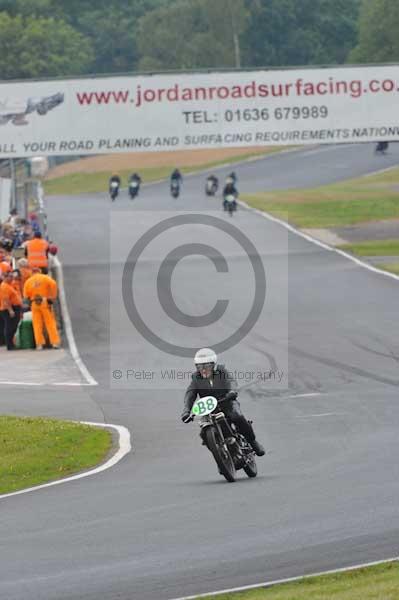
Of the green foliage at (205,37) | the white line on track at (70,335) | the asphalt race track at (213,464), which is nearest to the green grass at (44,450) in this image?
the asphalt race track at (213,464)

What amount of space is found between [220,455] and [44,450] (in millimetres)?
3429

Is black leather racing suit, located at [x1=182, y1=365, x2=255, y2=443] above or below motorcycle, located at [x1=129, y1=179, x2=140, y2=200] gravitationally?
below

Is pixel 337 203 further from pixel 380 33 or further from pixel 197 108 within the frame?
pixel 380 33

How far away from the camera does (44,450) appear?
1684cm

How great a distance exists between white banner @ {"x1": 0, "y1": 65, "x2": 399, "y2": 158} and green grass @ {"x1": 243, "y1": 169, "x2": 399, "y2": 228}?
44.6ft

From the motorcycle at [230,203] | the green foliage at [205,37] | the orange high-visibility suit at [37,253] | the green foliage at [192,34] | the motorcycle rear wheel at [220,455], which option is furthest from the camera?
the green foliage at [192,34]

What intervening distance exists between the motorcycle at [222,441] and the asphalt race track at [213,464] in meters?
0.23

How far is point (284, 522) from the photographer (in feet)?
38.2

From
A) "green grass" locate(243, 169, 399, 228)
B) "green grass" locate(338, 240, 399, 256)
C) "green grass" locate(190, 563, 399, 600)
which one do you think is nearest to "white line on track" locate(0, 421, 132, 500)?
"green grass" locate(190, 563, 399, 600)

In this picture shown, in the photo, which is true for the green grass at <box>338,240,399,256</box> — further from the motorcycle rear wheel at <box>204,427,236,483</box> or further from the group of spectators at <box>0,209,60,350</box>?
the motorcycle rear wheel at <box>204,427,236,483</box>

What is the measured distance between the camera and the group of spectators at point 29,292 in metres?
27.7

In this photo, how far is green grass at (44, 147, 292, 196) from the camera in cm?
8762

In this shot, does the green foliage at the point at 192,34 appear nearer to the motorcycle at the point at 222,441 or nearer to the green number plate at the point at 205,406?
the motorcycle at the point at 222,441

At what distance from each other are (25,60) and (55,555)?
107332mm
